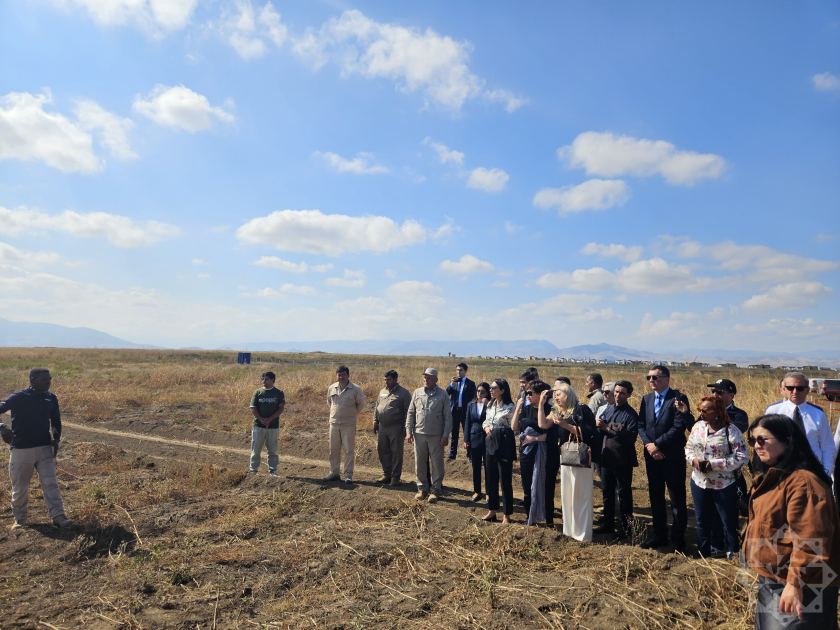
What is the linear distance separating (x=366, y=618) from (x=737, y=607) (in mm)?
3172

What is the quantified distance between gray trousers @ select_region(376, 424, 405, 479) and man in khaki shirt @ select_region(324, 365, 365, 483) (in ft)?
1.76

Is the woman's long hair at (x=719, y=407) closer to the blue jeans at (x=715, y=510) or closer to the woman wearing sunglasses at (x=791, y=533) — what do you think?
the blue jeans at (x=715, y=510)

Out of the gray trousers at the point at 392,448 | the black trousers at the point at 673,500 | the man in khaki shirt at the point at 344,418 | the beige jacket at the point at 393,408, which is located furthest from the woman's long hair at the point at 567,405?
the man in khaki shirt at the point at 344,418

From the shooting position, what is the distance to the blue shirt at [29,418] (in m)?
6.24

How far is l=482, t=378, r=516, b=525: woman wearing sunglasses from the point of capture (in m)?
6.31

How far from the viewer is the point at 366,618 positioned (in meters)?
4.18

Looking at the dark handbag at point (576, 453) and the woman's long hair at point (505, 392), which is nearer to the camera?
the dark handbag at point (576, 453)

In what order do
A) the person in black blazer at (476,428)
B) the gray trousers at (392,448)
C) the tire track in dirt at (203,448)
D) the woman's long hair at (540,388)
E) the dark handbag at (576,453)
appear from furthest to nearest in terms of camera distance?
1. the tire track in dirt at (203,448)
2. the gray trousers at (392,448)
3. the person in black blazer at (476,428)
4. the woman's long hair at (540,388)
5. the dark handbag at (576,453)

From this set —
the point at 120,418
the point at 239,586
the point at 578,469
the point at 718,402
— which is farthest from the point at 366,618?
the point at 120,418

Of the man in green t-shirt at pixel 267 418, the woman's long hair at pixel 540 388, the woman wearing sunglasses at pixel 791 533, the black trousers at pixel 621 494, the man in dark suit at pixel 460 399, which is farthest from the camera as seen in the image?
the man in dark suit at pixel 460 399

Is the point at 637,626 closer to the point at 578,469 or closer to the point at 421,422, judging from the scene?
the point at 578,469

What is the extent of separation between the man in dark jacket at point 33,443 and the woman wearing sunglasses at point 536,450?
6.13 m

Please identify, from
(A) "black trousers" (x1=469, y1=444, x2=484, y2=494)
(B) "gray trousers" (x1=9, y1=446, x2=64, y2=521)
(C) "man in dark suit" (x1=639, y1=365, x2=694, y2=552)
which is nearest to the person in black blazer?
(A) "black trousers" (x1=469, y1=444, x2=484, y2=494)

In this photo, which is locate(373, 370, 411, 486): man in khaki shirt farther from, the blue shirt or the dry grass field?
the blue shirt
